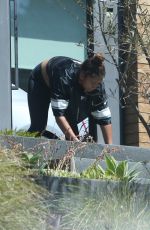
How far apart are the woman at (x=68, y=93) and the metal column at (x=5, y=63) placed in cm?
38

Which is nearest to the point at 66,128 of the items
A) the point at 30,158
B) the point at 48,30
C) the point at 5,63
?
the point at 30,158

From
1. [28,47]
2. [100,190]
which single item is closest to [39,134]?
[28,47]

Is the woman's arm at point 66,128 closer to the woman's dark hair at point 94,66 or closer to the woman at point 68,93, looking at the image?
the woman at point 68,93

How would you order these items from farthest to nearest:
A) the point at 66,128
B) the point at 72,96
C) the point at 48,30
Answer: the point at 48,30 → the point at 72,96 → the point at 66,128

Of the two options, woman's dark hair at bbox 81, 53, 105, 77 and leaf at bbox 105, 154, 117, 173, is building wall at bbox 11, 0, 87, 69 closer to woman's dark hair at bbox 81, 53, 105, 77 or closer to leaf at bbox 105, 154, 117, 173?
woman's dark hair at bbox 81, 53, 105, 77

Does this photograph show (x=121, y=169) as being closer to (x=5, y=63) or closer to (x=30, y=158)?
(x=30, y=158)

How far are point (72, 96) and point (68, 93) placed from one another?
0.13m

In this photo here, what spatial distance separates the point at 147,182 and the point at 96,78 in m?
1.73

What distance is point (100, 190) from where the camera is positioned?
6.25 metres

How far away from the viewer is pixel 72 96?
321 inches

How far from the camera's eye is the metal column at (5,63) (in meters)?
8.82

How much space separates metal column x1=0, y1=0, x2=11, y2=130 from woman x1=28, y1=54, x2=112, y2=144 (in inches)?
15.1

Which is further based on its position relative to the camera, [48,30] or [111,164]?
→ [48,30]

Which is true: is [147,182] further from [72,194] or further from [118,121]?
[118,121]
